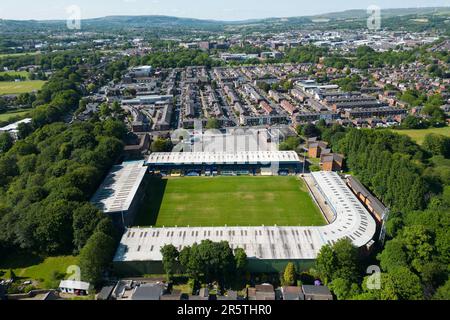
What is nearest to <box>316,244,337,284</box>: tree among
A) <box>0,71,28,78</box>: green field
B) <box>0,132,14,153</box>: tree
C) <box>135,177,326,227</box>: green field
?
<box>135,177,326,227</box>: green field

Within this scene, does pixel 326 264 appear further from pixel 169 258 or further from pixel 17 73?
pixel 17 73

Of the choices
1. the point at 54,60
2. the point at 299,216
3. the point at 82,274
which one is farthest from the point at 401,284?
the point at 54,60

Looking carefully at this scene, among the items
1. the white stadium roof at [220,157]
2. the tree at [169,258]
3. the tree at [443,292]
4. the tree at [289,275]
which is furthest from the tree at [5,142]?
the tree at [443,292]

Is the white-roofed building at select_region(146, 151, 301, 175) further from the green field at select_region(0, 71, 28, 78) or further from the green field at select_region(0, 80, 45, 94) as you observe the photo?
the green field at select_region(0, 71, 28, 78)

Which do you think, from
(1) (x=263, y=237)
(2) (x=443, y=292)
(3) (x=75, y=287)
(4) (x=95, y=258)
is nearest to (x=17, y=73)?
(4) (x=95, y=258)

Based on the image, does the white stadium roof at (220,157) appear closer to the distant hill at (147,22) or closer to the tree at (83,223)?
A: the tree at (83,223)

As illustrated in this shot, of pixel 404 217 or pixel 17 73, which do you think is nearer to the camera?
pixel 404 217
